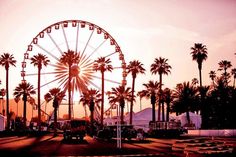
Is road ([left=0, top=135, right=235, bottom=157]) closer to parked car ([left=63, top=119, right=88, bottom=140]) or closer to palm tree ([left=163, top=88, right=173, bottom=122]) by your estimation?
parked car ([left=63, top=119, right=88, bottom=140])

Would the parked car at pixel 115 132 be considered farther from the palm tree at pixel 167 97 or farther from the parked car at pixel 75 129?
the palm tree at pixel 167 97

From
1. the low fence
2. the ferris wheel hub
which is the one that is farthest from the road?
the ferris wheel hub

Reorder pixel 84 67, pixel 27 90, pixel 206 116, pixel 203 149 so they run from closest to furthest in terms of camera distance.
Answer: pixel 203 149 → pixel 84 67 → pixel 206 116 → pixel 27 90

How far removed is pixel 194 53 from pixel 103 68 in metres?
24.1

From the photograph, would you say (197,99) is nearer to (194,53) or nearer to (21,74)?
(194,53)

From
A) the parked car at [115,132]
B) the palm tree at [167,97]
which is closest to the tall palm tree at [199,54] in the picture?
the palm tree at [167,97]

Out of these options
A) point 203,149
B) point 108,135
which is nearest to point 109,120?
point 108,135

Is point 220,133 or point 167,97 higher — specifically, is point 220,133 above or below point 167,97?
below

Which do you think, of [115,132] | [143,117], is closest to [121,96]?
[143,117]

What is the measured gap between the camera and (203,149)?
16.1m

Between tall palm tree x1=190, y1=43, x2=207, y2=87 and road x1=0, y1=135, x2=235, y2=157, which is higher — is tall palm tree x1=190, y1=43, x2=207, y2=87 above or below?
above

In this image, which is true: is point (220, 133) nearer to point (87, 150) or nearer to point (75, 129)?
point (75, 129)

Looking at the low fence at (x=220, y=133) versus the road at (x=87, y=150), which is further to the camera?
the low fence at (x=220, y=133)

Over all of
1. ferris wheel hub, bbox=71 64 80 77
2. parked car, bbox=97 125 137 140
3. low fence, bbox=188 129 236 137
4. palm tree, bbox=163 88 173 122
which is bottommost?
low fence, bbox=188 129 236 137
